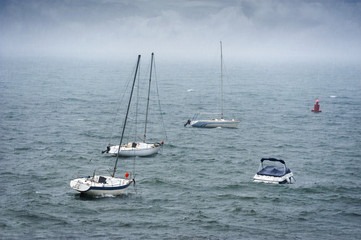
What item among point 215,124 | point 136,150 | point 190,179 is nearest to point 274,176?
point 190,179

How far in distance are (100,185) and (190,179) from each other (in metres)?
14.6

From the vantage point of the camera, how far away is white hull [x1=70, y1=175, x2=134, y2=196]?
53781 millimetres

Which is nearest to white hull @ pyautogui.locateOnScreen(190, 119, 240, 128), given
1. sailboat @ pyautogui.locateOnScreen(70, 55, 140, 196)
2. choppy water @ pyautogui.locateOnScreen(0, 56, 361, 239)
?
choppy water @ pyautogui.locateOnScreen(0, 56, 361, 239)

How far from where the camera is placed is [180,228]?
47.4m

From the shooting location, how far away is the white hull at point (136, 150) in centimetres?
7319

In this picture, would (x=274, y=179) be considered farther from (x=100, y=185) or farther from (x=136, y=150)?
(x=136, y=150)

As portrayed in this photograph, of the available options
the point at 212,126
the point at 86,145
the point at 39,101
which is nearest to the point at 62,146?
the point at 86,145

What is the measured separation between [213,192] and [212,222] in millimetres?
10039

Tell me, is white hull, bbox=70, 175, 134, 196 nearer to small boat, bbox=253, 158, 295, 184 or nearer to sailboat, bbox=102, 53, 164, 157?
sailboat, bbox=102, 53, 164, 157

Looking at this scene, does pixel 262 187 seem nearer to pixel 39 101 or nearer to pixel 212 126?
pixel 212 126

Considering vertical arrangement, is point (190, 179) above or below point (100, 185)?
below

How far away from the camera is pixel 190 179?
64.2m

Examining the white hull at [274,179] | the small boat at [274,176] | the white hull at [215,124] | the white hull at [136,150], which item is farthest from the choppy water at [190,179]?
the white hull at [215,124]

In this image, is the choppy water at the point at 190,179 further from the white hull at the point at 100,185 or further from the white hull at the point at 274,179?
the white hull at the point at 100,185
